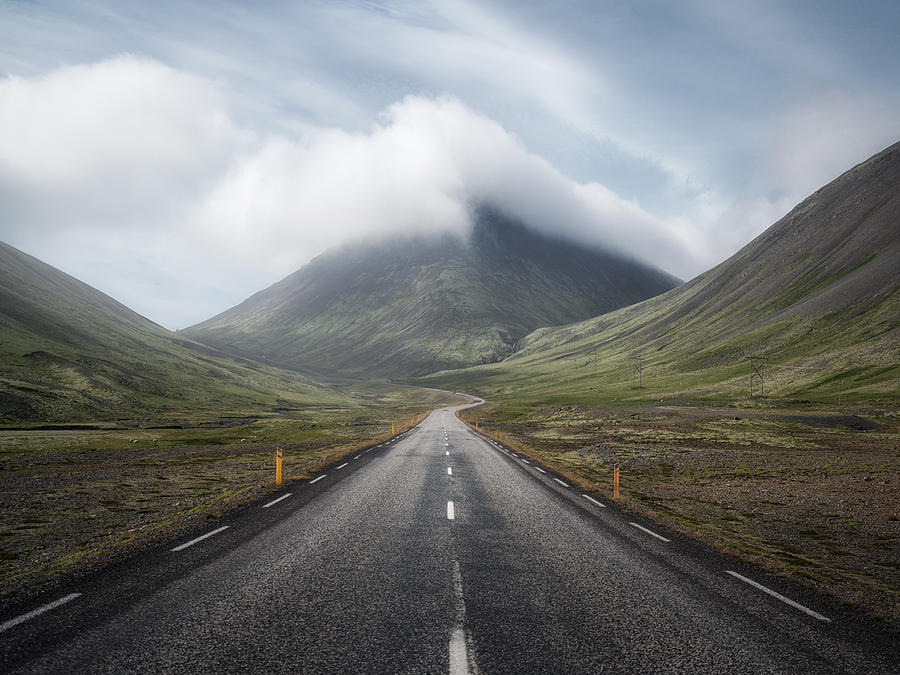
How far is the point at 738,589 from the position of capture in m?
8.84

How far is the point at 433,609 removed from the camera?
734 cm

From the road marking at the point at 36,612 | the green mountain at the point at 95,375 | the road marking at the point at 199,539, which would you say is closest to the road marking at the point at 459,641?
the road marking at the point at 36,612

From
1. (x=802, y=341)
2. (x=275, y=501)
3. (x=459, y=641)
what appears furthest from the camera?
(x=802, y=341)

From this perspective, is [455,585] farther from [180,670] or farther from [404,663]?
[180,670]

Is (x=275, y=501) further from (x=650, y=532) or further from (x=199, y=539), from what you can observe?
(x=650, y=532)

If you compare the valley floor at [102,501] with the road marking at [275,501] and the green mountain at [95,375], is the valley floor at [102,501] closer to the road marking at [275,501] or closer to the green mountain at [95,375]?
the road marking at [275,501]

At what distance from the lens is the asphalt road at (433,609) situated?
19.3 ft

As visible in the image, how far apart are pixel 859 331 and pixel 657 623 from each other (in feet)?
548

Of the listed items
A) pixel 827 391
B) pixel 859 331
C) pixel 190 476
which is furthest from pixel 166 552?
pixel 859 331

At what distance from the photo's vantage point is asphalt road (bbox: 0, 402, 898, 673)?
587cm

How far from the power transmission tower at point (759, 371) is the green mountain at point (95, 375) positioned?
129269 mm

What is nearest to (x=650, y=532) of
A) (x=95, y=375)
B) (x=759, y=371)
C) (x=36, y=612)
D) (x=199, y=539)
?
(x=199, y=539)

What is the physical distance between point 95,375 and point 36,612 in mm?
144031

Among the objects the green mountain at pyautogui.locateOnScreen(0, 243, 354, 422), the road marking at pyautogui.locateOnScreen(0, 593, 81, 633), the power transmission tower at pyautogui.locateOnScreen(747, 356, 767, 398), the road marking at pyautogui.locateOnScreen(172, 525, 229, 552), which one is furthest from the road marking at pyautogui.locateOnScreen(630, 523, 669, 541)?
the power transmission tower at pyautogui.locateOnScreen(747, 356, 767, 398)
